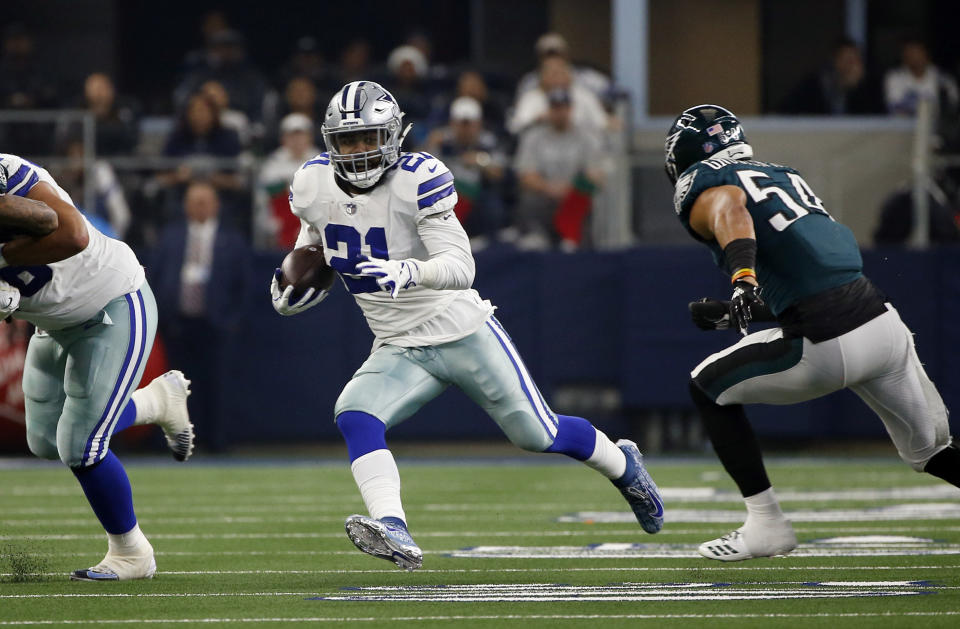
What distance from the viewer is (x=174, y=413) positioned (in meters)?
5.71

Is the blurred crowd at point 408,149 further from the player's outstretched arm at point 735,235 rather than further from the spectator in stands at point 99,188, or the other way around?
the player's outstretched arm at point 735,235

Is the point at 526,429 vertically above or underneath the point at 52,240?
underneath

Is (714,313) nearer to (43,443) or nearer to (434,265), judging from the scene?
(434,265)

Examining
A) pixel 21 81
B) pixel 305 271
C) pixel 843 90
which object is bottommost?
pixel 843 90

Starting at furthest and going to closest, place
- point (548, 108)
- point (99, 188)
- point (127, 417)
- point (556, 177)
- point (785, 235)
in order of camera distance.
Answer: point (548, 108) → point (99, 188) → point (556, 177) → point (127, 417) → point (785, 235)

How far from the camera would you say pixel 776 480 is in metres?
8.76

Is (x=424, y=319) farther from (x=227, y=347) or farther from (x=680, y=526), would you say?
(x=227, y=347)

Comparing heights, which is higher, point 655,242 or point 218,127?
point 218,127

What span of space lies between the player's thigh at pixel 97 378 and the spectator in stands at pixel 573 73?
253 inches

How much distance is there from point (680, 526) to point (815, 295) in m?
1.97

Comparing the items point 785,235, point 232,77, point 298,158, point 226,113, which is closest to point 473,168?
point 298,158

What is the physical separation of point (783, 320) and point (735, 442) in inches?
18.3

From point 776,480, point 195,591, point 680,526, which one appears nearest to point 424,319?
point 195,591

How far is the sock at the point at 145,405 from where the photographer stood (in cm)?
556
